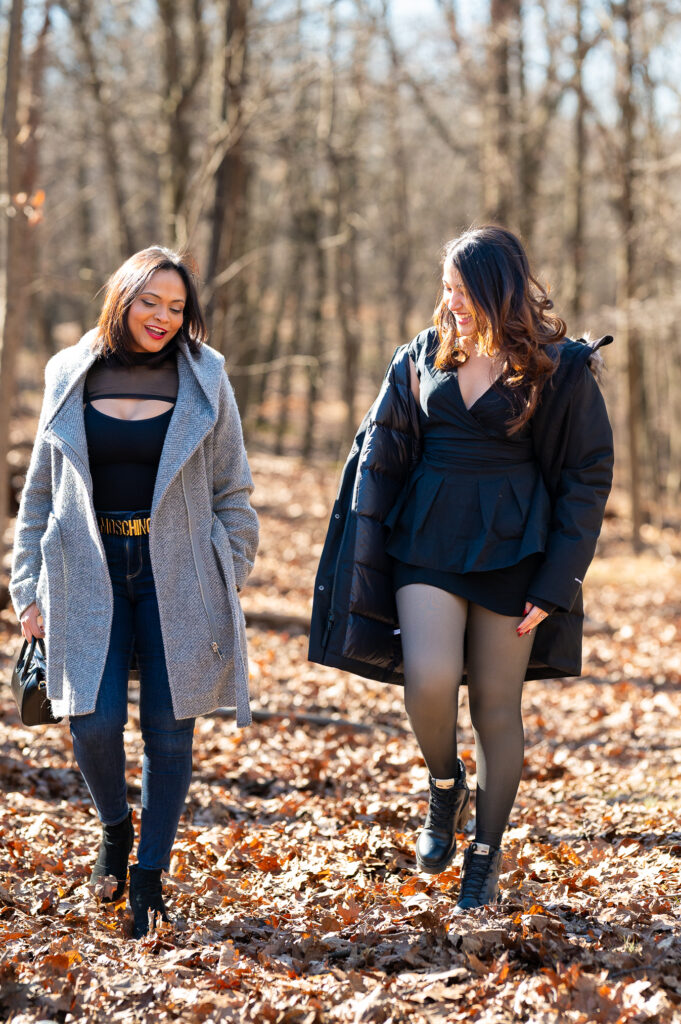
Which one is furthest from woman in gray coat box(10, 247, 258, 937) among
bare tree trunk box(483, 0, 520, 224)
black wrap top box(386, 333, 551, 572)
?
bare tree trunk box(483, 0, 520, 224)

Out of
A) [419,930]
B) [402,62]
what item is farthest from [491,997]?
[402,62]

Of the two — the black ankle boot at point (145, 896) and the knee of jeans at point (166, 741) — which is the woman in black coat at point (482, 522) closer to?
the knee of jeans at point (166, 741)

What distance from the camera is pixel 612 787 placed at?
541 centimetres

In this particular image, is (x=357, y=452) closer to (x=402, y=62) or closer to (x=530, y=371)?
(x=530, y=371)

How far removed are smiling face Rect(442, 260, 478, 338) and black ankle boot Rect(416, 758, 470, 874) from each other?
5.33 ft

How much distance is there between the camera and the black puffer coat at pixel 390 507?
3.55m

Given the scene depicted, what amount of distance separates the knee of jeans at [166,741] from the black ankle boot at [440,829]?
0.92 m

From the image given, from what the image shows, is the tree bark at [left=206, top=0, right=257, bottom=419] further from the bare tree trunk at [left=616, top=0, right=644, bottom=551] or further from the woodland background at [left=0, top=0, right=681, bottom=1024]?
the bare tree trunk at [left=616, top=0, right=644, bottom=551]

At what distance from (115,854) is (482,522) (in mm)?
1793

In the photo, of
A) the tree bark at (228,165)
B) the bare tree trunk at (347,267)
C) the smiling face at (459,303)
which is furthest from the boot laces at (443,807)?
the bare tree trunk at (347,267)

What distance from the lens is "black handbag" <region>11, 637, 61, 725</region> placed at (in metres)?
3.60

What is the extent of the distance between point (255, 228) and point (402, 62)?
805cm

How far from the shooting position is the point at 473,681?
11.9ft

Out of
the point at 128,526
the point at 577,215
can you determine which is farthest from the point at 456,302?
the point at 577,215
